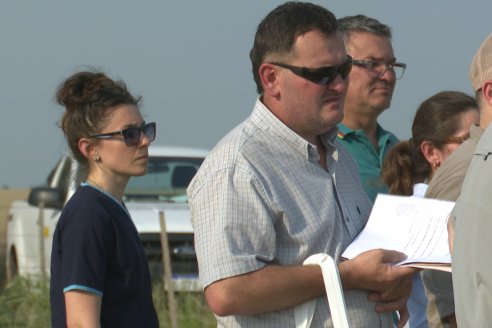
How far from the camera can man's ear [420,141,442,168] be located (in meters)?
5.30

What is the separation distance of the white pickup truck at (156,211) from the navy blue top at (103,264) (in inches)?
238

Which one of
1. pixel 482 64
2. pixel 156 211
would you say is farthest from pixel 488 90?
pixel 156 211

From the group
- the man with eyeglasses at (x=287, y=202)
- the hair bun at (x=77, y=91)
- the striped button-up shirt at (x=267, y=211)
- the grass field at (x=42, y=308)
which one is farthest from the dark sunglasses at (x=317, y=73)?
the grass field at (x=42, y=308)

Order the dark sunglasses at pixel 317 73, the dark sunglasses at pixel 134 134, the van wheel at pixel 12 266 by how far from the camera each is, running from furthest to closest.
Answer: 1. the van wheel at pixel 12 266
2. the dark sunglasses at pixel 134 134
3. the dark sunglasses at pixel 317 73

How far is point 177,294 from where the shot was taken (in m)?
10.4

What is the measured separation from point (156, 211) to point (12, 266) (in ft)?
8.30

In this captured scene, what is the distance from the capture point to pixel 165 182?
11703 millimetres

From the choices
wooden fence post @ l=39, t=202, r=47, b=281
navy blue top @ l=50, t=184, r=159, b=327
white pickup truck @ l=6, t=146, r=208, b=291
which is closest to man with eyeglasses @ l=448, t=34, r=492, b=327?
navy blue top @ l=50, t=184, r=159, b=327

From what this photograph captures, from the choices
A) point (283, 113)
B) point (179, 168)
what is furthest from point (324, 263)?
point (179, 168)

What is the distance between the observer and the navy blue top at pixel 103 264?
4.29m

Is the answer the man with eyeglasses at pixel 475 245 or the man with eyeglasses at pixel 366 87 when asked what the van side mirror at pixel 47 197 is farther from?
the man with eyeglasses at pixel 475 245

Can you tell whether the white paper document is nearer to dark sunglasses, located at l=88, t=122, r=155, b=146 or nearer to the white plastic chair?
the white plastic chair

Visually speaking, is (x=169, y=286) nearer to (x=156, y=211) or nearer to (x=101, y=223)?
(x=156, y=211)

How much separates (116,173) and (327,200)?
0.95 m
